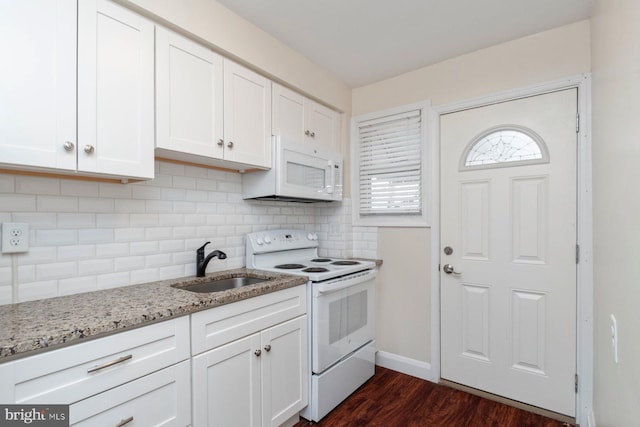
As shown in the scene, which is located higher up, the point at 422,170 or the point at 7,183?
the point at 422,170

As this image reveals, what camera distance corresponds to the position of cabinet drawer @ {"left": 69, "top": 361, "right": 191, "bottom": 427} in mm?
1073

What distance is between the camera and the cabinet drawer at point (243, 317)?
4.67 ft

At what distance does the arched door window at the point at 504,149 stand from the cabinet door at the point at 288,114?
1.28m

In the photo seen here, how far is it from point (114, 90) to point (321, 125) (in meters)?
1.58

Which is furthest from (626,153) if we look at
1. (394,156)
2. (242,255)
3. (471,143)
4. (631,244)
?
(242,255)

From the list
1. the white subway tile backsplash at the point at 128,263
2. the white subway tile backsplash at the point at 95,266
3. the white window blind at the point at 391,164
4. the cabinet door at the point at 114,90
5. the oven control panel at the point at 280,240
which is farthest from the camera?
the white window blind at the point at 391,164

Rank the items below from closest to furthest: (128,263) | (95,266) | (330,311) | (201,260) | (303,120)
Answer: (95,266) < (128,263) < (201,260) < (330,311) < (303,120)

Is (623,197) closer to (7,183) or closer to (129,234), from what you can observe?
(129,234)

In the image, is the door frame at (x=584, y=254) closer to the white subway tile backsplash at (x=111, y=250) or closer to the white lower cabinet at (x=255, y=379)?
the white lower cabinet at (x=255, y=379)

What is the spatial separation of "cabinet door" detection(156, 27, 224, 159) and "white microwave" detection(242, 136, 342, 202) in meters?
0.44

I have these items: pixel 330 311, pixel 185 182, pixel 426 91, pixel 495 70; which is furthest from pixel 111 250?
pixel 495 70

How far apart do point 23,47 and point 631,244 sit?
2.05m

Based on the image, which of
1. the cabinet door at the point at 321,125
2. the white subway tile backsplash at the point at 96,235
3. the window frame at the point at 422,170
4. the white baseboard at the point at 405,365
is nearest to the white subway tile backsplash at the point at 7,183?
the white subway tile backsplash at the point at 96,235

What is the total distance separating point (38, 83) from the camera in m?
1.20
